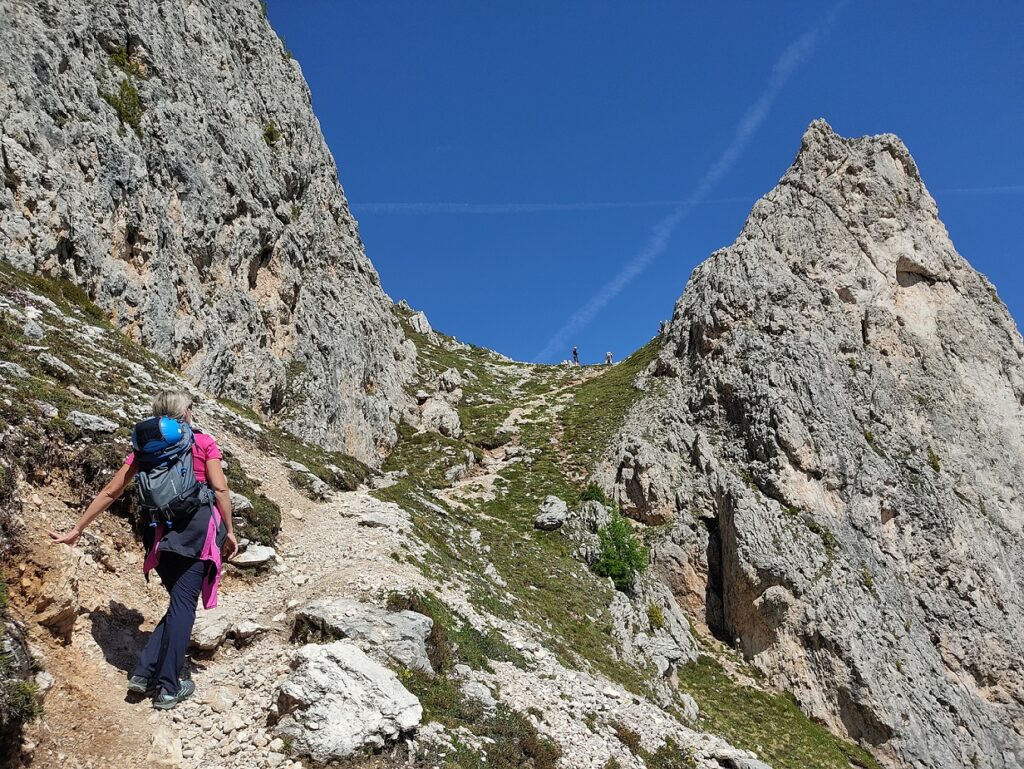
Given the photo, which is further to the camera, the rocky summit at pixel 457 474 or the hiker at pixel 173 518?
the rocky summit at pixel 457 474

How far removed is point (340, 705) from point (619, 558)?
2337 centimetres

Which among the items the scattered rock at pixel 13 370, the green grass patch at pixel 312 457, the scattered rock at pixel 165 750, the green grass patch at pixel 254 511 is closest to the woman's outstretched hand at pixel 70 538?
the scattered rock at pixel 165 750

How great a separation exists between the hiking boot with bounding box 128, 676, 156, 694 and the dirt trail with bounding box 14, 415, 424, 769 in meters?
0.12

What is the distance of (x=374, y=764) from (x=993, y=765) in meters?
38.6

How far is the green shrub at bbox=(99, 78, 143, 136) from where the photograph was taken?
86.6ft

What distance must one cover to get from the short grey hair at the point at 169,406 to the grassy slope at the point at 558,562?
10.1 metres

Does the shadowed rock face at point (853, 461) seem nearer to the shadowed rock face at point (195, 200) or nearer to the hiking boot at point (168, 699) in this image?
the shadowed rock face at point (195, 200)

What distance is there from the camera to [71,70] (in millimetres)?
24484

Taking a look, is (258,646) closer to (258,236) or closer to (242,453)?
(242,453)

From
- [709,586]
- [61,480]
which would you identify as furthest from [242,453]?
[709,586]

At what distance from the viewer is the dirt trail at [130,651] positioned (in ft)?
22.0

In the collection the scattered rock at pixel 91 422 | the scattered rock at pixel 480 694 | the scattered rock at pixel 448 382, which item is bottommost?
the scattered rock at pixel 480 694

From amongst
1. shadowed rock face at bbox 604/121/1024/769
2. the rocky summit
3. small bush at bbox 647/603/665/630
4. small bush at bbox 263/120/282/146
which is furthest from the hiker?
small bush at bbox 263/120/282/146

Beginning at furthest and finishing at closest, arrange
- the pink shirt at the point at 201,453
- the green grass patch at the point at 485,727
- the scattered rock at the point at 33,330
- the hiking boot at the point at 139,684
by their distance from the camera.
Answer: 1. the scattered rock at the point at 33,330
2. the green grass patch at the point at 485,727
3. the pink shirt at the point at 201,453
4. the hiking boot at the point at 139,684
